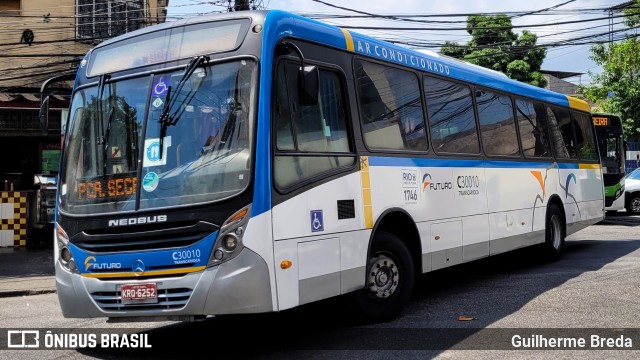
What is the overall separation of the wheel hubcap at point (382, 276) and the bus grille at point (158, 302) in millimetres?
2226

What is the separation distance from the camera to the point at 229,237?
5586 mm

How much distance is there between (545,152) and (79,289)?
8.53 m

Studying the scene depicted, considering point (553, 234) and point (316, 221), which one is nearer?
point (316, 221)

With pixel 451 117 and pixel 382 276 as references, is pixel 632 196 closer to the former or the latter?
pixel 451 117

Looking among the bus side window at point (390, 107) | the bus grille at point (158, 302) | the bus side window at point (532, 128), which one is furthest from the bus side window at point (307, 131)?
the bus side window at point (532, 128)

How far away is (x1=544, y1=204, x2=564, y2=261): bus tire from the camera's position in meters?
11.8

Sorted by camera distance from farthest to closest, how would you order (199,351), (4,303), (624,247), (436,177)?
(624,247)
(4,303)
(436,177)
(199,351)

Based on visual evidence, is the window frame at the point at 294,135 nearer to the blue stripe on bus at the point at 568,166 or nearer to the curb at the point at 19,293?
the blue stripe on bus at the point at 568,166

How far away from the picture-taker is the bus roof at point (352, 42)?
20.3ft

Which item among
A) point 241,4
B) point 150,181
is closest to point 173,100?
point 150,181

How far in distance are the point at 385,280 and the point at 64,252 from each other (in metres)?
3.28

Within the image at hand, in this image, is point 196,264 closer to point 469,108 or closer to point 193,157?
point 193,157

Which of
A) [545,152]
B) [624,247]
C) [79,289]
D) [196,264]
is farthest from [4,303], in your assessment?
[624,247]

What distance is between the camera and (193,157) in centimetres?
582
